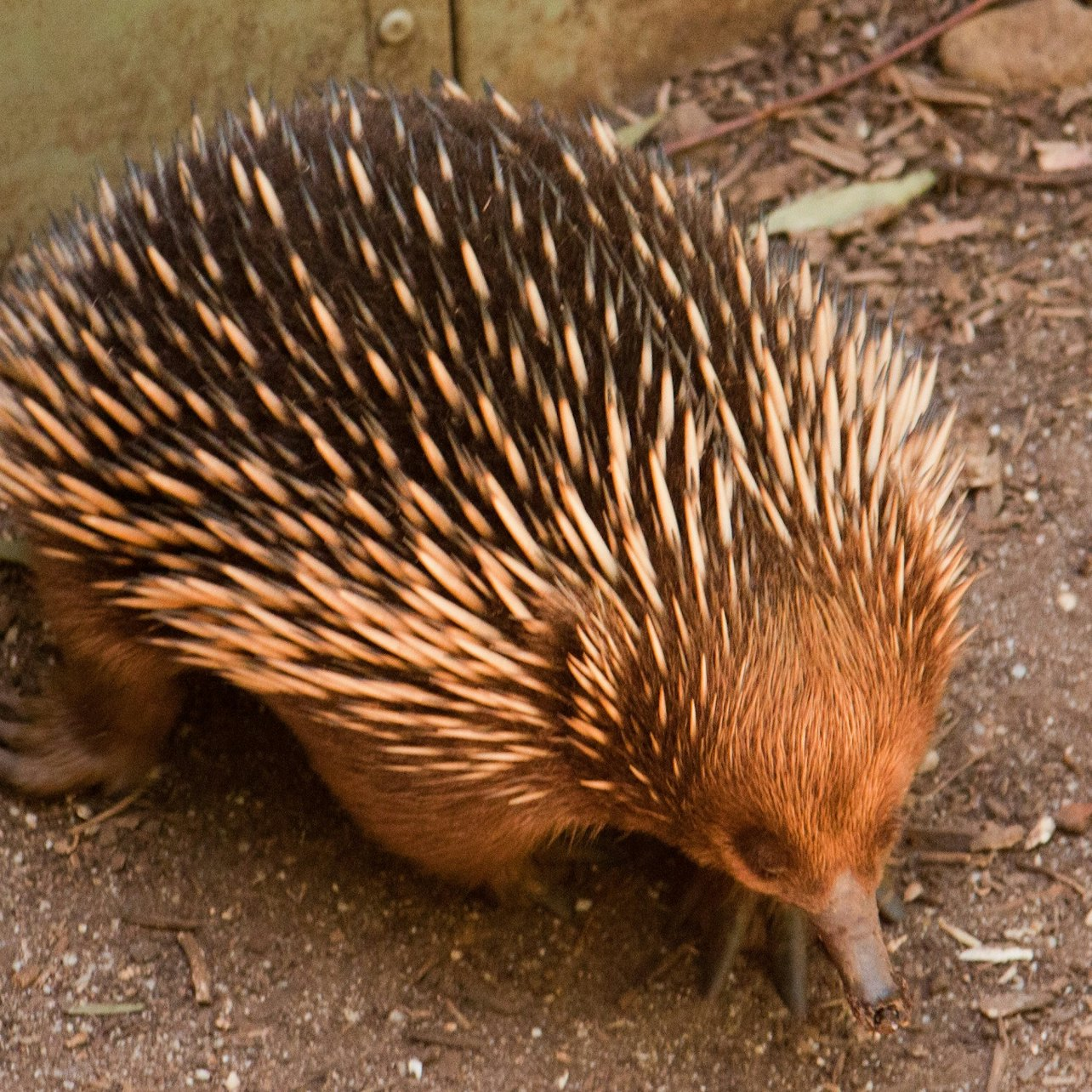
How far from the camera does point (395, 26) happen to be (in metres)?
4.43

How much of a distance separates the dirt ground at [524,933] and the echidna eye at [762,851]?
0.77 m

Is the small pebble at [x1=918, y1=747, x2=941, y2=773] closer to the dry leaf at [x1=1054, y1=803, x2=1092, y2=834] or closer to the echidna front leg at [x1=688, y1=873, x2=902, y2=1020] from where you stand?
the dry leaf at [x1=1054, y1=803, x2=1092, y2=834]

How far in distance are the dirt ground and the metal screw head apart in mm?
1685

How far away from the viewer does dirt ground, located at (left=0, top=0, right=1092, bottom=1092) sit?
3.26 m

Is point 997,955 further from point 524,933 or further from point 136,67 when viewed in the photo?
point 136,67

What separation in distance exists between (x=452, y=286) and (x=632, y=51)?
2315 millimetres

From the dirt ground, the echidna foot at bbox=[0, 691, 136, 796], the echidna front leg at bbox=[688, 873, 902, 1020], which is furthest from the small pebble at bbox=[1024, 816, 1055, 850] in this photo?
the echidna foot at bbox=[0, 691, 136, 796]

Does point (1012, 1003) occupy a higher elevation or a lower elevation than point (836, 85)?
lower

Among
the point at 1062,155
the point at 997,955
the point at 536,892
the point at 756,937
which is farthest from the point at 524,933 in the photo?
the point at 1062,155

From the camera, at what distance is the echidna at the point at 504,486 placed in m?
2.55

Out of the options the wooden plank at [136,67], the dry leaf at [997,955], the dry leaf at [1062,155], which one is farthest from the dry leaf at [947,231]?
the dry leaf at [997,955]

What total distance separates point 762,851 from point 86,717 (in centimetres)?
158

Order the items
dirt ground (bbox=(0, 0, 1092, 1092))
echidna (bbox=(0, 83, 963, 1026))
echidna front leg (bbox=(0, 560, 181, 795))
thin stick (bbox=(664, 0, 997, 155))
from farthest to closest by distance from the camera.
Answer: thin stick (bbox=(664, 0, 997, 155))
echidna front leg (bbox=(0, 560, 181, 795))
dirt ground (bbox=(0, 0, 1092, 1092))
echidna (bbox=(0, 83, 963, 1026))

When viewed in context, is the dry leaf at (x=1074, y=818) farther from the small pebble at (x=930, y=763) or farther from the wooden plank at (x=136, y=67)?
the wooden plank at (x=136, y=67)
